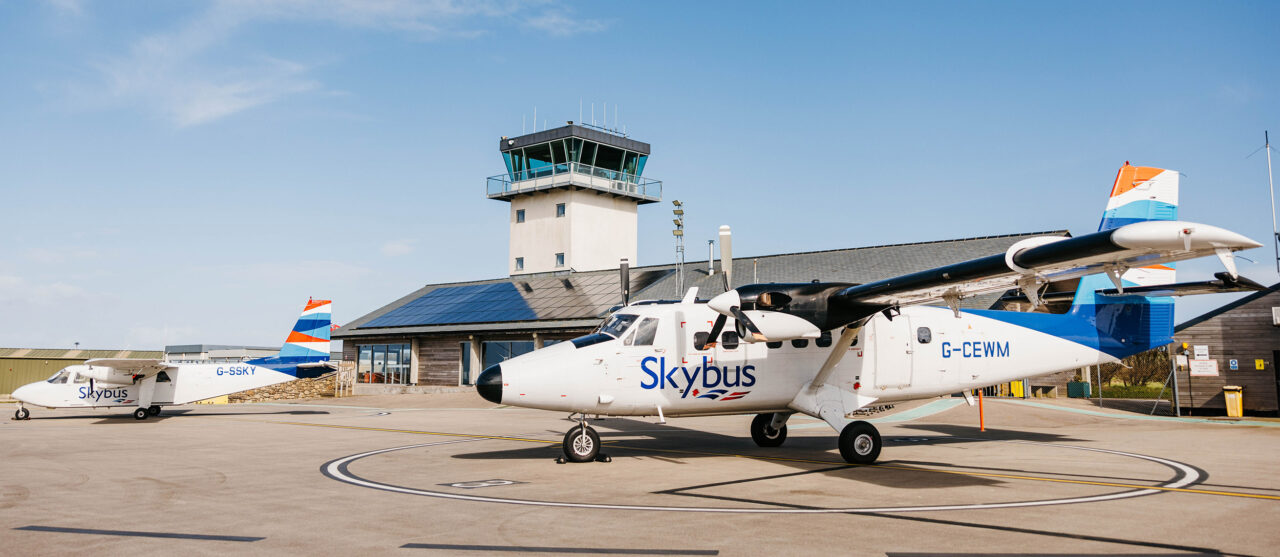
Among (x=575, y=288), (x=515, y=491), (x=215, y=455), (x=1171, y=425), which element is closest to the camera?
(x=515, y=491)

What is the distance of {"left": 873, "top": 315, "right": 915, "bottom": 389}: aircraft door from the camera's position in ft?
49.1

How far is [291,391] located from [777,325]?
37.0 m

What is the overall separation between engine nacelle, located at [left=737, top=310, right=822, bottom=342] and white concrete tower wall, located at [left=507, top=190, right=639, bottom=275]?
Answer: 41.6 metres

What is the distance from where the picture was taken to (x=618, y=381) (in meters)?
13.7

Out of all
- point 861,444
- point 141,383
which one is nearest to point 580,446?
point 861,444

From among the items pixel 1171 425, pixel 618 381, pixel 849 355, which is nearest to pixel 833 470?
pixel 849 355

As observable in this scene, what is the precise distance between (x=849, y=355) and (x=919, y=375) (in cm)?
163

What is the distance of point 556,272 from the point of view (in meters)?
52.8

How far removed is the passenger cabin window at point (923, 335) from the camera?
15.3 meters

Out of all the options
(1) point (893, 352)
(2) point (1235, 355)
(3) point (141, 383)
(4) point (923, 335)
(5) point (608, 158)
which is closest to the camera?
(1) point (893, 352)

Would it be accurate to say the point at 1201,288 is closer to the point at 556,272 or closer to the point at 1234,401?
the point at 1234,401

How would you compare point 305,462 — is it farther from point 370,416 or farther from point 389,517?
point 370,416

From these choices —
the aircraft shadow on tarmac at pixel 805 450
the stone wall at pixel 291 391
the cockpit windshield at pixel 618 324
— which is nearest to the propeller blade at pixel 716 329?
the cockpit windshield at pixel 618 324

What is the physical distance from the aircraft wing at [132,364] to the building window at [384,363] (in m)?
18.9
